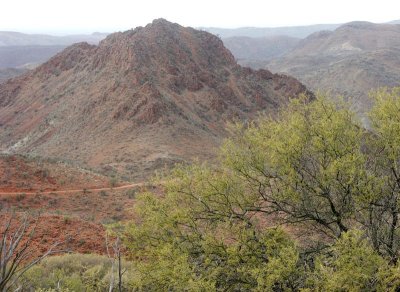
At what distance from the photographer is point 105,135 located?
153ft

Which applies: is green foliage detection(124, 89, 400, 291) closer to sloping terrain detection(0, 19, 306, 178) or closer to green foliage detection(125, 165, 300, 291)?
green foliage detection(125, 165, 300, 291)

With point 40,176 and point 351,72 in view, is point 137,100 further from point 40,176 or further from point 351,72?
point 351,72

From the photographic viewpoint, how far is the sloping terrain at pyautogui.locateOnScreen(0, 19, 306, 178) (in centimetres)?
4384

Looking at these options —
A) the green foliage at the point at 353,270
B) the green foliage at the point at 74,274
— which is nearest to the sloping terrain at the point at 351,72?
the green foliage at the point at 74,274

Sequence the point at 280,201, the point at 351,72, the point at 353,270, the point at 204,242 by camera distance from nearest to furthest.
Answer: the point at 353,270, the point at 204,242, the point at 280,201, the point at 351,72

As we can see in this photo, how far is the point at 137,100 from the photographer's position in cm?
4897

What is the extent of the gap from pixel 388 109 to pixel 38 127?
51714 millimetres

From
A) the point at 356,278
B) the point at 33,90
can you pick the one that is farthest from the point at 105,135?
the point at 356,278

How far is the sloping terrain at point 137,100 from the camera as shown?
43.8m

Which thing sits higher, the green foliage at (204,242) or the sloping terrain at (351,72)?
the green foliage at (204,242)

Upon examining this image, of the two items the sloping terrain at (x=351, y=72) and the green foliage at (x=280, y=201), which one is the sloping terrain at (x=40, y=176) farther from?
the sloping terrain at (x=351, y=72)

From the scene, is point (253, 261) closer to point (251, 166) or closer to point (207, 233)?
point (207, 233)

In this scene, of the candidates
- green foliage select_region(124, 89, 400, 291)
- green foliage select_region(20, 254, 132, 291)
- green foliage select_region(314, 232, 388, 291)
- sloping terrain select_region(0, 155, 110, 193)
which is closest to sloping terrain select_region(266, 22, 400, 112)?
sloping terrain select_region(0, 155, 110, 193)

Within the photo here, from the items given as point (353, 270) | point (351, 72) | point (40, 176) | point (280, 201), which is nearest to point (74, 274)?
point (280, 201)
